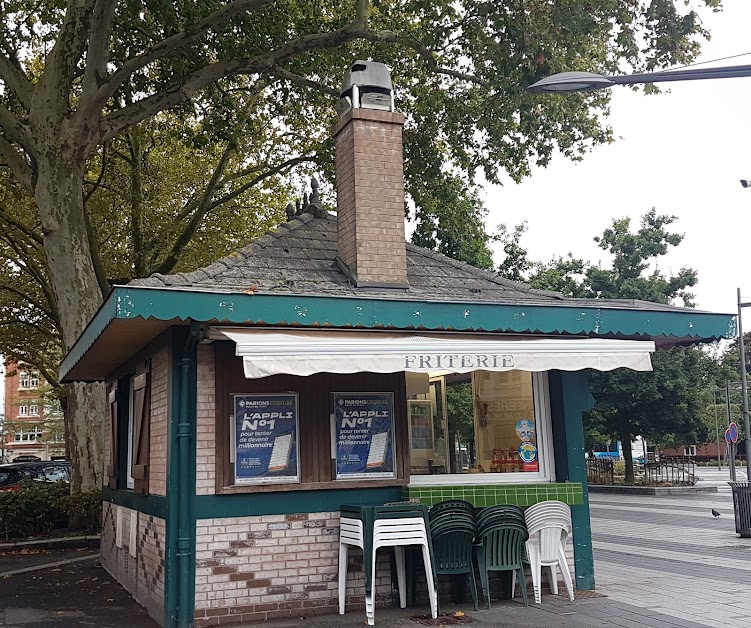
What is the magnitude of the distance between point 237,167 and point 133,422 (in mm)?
15681

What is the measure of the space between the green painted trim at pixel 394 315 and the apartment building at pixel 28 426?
227ft

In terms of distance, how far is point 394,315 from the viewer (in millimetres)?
7922

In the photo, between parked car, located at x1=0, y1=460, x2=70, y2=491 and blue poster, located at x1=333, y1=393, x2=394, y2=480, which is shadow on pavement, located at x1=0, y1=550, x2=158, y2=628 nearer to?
blue poster, located at x1=333, y1=393, x2=394, y2=480

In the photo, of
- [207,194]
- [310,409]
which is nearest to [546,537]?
[310,409]

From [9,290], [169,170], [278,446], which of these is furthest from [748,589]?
[9,290]

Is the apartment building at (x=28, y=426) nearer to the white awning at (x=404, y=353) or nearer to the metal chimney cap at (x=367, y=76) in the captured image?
the metal chimney cap at (x=367, y=76)

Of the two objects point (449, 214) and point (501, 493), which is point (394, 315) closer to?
point (501, 493)

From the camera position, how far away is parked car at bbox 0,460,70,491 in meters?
22.1

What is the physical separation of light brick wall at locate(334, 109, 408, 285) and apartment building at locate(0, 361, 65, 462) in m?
68.1

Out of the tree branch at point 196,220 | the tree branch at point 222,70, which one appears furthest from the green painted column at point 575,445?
the tree branch at point 196,220

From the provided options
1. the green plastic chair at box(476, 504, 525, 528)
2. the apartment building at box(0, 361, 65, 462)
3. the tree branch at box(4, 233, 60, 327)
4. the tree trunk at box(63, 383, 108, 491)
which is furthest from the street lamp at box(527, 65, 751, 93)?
the apartment building at box(0, 361, 65, 462)

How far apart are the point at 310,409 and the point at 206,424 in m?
1.10

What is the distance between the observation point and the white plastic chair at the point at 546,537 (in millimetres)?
8289

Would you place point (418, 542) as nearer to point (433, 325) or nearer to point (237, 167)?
point (433, 325)
